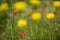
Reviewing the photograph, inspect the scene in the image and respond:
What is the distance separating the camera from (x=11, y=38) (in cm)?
252

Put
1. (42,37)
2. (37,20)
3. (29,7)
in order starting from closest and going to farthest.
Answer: (42,37) → (37,20) → (29,7)

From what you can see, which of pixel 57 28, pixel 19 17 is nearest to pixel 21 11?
pixel 19 17

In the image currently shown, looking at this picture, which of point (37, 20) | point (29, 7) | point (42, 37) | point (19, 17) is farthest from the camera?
point (29, 7)

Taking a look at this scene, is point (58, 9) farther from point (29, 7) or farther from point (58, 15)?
point (29, 7)

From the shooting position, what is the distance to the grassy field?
8.20ft

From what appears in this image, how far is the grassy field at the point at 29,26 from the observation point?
2.50 m

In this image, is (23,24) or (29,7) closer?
(23,24)

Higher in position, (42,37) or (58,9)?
(58,9)

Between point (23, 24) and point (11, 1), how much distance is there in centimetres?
71

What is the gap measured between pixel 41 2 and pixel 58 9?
1.32 ft

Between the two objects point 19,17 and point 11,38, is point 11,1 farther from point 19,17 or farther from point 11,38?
point 11,38

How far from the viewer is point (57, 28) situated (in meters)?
2.59

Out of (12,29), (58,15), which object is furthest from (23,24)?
(58,15)

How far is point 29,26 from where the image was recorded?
264 cm
